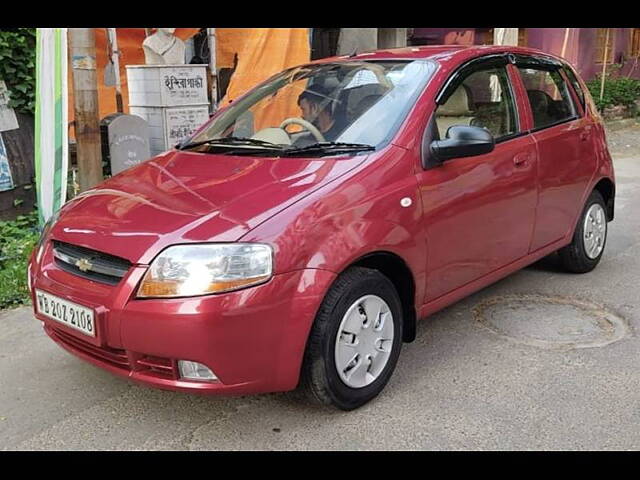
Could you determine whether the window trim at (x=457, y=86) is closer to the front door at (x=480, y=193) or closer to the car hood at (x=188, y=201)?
the front door at (x=480, y=193)

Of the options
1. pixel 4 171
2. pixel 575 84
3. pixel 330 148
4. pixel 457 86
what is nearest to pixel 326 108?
pixel 330 148

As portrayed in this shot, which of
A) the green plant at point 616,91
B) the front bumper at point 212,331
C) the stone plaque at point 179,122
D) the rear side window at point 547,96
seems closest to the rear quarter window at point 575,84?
the rear side window at point 547,96

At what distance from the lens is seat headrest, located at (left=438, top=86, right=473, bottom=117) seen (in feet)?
12.3

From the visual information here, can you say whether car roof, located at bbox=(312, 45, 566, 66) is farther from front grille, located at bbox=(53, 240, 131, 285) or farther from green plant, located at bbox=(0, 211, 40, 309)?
green plant, located at bbox=(0, 211, 40, 309)

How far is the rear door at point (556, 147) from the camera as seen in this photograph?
4.30m

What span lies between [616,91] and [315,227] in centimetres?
1380

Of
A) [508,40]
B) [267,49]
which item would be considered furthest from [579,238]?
[508,40]

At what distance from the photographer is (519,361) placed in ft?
12.0

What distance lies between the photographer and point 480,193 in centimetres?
369

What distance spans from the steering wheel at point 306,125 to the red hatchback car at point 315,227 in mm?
18

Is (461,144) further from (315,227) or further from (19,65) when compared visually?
(19,65)

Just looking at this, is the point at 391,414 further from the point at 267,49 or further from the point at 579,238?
the point at 267,49

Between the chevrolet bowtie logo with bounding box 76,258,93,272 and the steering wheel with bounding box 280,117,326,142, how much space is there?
1.29m

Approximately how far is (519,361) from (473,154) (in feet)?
3.72
